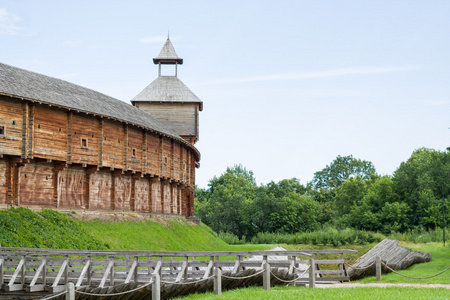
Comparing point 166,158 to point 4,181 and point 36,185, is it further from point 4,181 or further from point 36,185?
point 4,181

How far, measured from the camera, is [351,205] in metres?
81.1

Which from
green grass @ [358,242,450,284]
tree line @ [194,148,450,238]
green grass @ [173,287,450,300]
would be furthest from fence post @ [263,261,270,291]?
tree line @ [194,148,450,238]

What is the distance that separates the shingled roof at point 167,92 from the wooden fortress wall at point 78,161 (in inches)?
400

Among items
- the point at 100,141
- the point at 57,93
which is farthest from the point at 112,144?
the point at 57,93

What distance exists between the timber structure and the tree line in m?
27.2

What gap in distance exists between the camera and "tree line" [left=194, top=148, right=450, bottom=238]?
2366 inches

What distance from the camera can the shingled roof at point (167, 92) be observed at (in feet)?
174

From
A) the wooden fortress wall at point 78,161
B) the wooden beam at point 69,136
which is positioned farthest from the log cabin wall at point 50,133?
the wooden beam at point 69,136

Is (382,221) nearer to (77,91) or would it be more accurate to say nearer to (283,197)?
(283,197)

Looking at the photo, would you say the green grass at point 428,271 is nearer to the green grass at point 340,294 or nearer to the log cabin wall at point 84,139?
the green grass at point 340,294

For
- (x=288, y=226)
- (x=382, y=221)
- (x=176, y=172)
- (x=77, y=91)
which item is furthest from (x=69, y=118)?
(x=288, y=226)

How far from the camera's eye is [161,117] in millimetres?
52812

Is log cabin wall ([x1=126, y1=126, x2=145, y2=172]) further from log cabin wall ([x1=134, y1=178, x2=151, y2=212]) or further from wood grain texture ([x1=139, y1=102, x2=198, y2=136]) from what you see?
wood grain texture ([x1=139, y1=102, x2=198, y2=136])

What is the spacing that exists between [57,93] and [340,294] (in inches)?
926
